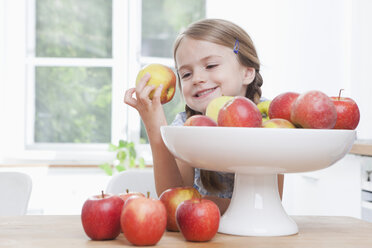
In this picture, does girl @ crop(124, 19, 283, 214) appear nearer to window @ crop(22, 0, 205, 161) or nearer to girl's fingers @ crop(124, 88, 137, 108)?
girl's fingers @ crop(124, 88, 137, 108)

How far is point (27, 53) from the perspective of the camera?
3.41 metres

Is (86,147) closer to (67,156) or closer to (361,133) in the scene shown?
(67,156)

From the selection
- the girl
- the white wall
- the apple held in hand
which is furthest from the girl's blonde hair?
the white wall

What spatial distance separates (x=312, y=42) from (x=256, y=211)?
7.28 feet

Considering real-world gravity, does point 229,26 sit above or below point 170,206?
above

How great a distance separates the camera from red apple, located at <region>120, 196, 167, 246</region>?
0.74m

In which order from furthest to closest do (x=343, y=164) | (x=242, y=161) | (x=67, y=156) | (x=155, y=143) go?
(x=67, y=156), (x=343, y=164), (x=155, y=143), (x=242, y=161)

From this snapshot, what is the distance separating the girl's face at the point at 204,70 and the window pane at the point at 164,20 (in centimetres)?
213

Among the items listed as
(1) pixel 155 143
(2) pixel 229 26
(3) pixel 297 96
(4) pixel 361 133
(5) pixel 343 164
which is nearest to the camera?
(3) pixel 297 96

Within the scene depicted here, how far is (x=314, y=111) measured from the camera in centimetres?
81

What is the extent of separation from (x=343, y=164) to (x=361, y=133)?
482mm

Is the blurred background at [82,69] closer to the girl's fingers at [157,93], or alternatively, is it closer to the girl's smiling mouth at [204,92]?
the girl's smiling mouth at [204,92]

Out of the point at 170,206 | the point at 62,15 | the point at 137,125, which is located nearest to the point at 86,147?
the point at 137,125

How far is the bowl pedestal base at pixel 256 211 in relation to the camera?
84 cm
